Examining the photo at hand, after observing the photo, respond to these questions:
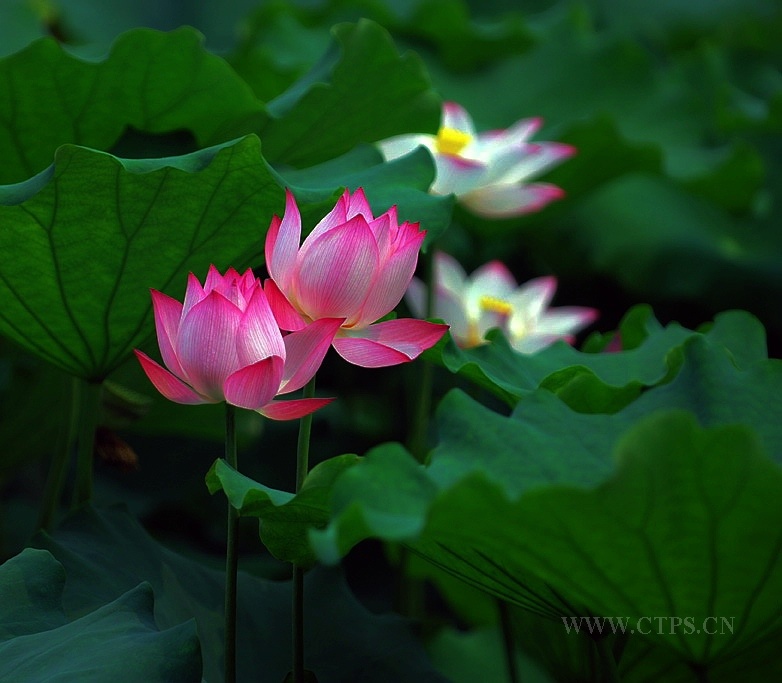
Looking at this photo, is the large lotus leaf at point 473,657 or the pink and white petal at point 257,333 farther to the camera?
the large lotus leaf at point 473,657

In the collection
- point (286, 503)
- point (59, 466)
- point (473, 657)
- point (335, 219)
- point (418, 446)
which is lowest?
point (473, 657)

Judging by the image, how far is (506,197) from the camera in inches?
47.3

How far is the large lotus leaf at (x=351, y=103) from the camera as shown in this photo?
38.0 inches

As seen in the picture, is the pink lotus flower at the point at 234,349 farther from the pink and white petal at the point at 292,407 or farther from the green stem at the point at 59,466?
the green stem at the point at 59,466

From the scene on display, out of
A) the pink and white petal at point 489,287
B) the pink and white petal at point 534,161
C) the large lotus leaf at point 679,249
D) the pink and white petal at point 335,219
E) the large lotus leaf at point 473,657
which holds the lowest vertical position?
the large lotus leaf at point 473,657

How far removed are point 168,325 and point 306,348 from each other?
0.28 feet

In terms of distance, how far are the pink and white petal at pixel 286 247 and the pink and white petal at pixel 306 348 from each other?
41 mm

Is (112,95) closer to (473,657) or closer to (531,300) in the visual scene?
(531,300)

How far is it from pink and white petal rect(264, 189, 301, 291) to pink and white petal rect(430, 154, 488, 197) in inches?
19.3

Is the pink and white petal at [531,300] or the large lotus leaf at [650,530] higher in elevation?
the large lotus leaf at [650,530]

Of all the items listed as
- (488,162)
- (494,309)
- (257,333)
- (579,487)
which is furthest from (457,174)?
(579,487)

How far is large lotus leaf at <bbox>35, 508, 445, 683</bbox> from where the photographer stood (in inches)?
29.1

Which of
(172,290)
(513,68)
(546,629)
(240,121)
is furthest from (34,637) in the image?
(513,68)

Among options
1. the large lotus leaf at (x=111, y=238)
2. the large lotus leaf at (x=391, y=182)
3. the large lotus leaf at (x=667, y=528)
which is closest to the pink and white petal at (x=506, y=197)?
the large lotus leaf at (x=391, y=182)
